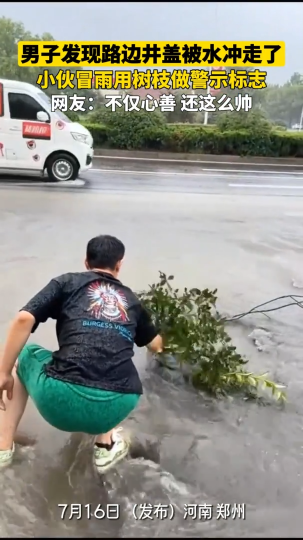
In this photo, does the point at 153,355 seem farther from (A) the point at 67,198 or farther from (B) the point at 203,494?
(A) the point at 67,198

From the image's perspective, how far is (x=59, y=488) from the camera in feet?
6.95

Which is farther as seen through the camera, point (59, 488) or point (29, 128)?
point (29, 128)

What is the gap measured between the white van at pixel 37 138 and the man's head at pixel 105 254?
295 inches

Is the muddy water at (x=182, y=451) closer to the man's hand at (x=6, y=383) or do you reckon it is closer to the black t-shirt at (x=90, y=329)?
the man's hand at (x=6, y=383)

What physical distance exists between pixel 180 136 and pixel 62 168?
7253 mm

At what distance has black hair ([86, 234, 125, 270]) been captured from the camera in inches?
83.1

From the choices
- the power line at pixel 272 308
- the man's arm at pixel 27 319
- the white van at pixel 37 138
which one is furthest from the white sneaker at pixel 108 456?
the white van at pixel 37 138

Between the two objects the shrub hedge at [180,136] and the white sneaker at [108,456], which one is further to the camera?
the shrub hedge at [180,136]

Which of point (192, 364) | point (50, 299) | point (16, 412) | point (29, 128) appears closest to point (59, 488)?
point (16, 412)

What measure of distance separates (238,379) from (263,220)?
477 centimetres

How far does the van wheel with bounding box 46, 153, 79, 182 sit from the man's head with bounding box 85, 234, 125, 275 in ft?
25.0

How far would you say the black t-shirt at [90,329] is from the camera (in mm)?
1926

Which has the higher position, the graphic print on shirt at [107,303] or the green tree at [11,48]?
the green tree at [11,48]

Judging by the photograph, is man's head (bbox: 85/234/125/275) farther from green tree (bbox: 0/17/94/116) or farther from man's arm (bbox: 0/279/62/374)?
green tree (bbox: 0/17/94/116)
